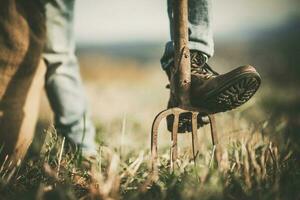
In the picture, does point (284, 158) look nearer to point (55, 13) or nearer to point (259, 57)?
point (55, 13)

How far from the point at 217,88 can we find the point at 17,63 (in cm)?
103

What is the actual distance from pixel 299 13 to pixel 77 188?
1512cm

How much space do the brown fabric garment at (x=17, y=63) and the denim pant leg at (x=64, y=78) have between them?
5.7 inches

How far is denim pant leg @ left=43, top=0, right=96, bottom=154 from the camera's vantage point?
242 cm

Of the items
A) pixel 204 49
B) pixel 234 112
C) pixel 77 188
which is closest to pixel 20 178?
pixel 77 188

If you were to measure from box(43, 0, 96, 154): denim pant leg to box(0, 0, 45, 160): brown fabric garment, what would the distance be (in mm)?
145

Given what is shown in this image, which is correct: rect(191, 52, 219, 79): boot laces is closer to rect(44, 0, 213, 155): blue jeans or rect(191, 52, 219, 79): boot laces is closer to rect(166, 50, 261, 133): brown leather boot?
rect(166, 50, 261, 133): brown leather boot

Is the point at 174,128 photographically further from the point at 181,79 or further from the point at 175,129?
the point at 181,79

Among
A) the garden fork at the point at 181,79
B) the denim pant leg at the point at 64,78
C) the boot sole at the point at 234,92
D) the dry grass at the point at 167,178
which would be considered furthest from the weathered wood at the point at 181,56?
the denim pant leg at the point at 64,78

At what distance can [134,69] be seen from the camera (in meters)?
13.9

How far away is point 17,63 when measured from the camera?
2182 mm

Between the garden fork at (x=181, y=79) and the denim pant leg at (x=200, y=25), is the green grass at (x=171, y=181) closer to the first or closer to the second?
the garden fork at (x=181, y=79)

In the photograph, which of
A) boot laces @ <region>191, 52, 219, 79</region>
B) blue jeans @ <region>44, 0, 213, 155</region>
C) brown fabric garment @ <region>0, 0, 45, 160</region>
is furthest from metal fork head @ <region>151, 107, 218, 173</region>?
brown fabric garment @ <region>0, 0, 45, 160</region>

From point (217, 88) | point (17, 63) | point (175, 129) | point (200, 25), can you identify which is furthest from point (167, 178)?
point (17, 63)
